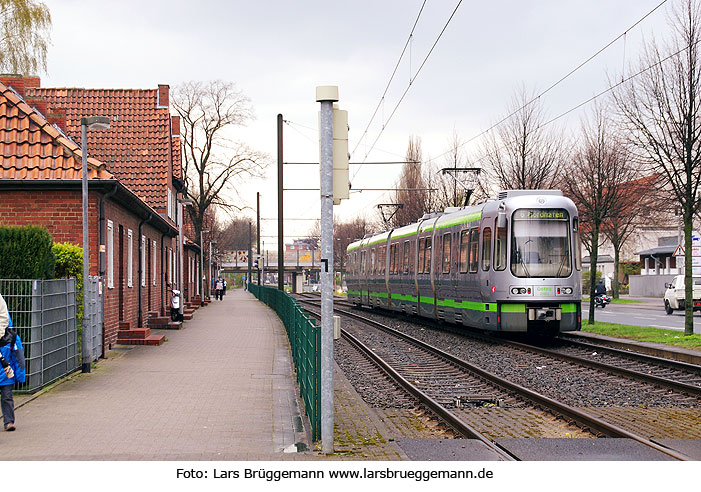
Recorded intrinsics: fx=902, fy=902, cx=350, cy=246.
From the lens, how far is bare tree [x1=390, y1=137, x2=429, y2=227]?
49.1 meters

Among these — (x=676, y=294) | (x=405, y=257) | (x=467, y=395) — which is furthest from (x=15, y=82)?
(x=676, y=294)

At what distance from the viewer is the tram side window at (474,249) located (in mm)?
20487

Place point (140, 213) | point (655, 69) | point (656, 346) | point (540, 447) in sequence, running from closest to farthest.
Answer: point (540, 447)
point (656, 346)
point (655, 69)
point (140, 213)

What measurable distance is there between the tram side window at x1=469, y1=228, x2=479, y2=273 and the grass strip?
3.92 m

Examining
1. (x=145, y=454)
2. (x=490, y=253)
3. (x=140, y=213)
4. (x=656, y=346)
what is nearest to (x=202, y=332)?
(x=140, y=213)

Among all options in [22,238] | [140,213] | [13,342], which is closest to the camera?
[13,342]

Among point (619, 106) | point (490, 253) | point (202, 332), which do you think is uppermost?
point (619, 106)

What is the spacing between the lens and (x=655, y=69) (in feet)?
64.2

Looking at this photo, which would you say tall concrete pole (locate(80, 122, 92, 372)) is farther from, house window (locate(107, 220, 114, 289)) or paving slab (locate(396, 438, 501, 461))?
paving slab (locate(396, 438, 501, 461))

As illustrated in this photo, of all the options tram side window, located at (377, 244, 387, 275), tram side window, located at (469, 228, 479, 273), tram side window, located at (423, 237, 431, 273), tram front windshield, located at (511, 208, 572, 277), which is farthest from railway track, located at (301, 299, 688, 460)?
tram side window, located at (377, 244, 387, 275)

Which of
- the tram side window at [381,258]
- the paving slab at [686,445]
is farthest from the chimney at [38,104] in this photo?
the paving slab at [686,445]

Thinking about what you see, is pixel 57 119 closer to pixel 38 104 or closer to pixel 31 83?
pixel 38 104

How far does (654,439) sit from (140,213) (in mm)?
16156

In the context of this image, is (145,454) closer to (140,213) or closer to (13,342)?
(13,342)
